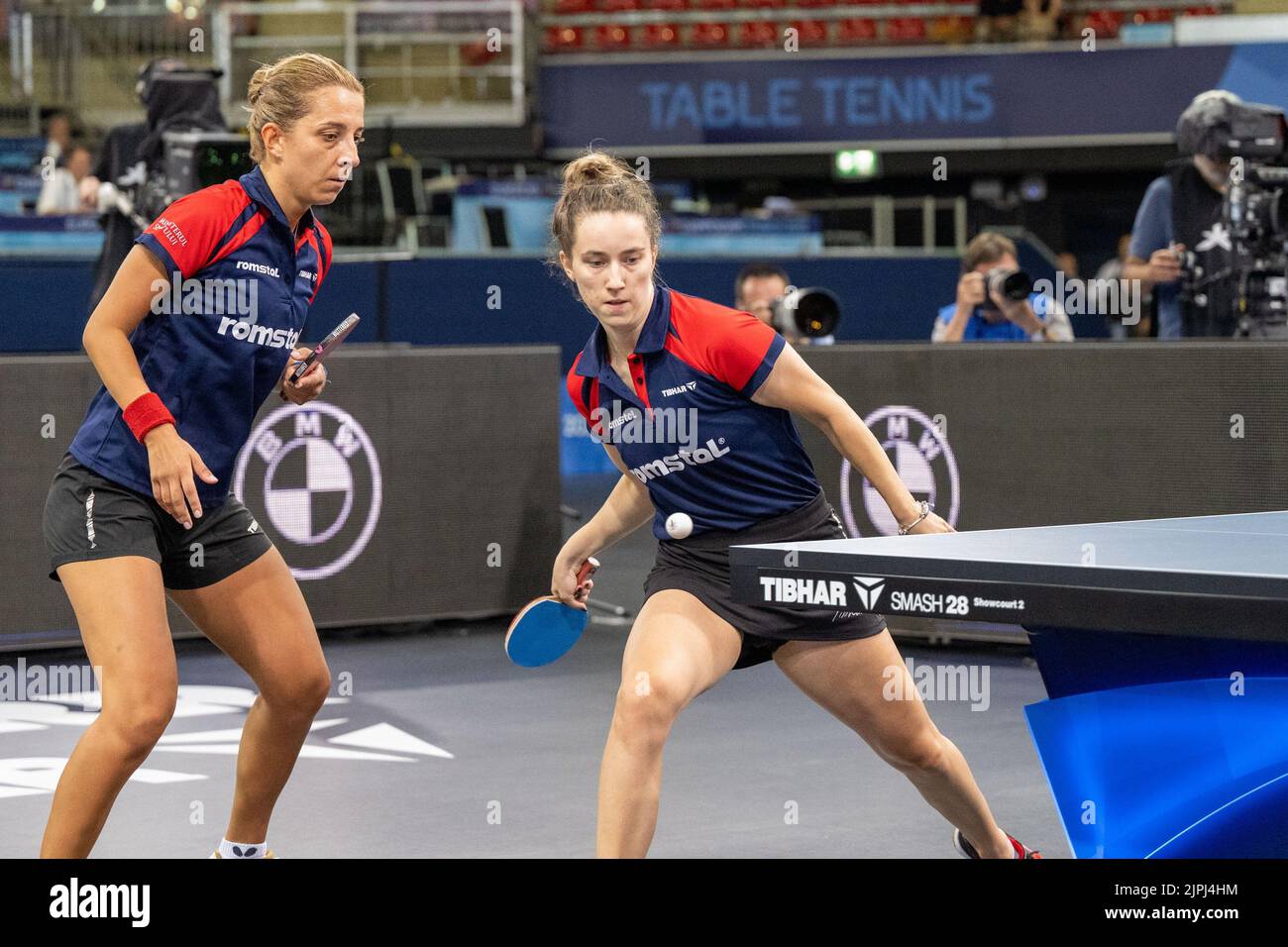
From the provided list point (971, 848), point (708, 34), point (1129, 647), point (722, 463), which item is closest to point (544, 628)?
point (722, 463)

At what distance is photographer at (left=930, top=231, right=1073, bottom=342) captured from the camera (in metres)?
7.75

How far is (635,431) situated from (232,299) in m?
0.82

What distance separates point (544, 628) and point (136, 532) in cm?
88

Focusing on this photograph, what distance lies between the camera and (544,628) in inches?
157

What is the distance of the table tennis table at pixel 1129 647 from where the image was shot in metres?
2.80

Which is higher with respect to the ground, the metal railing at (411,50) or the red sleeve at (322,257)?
the metal railing at (411,50)

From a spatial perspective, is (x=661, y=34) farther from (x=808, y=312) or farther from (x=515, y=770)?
(x=515, y=770)

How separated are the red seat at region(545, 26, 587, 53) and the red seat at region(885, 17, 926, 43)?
3.23 meters

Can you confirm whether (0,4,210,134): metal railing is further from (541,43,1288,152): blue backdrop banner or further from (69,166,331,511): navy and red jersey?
(69,166,331,511): navy and red jersey

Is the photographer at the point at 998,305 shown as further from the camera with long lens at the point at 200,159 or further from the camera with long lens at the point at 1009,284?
the camera with long lens at the point at 200,159

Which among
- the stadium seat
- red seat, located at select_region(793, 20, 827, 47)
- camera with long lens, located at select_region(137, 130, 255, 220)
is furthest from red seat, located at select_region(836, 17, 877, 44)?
camera with long lens, located at select_region(137, 130, 255, 220)

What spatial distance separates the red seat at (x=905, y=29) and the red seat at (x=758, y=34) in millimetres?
1202

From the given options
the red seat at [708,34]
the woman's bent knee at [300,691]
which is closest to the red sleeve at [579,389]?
the woman's bent knee at [300,691]
